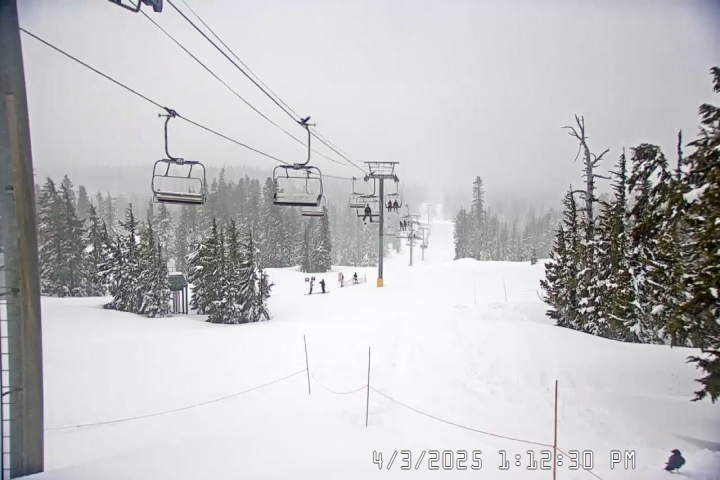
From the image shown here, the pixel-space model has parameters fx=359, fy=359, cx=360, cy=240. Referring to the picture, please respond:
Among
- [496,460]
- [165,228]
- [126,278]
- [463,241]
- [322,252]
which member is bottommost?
[322,252]

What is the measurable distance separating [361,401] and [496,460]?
242 cm

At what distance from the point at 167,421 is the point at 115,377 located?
328cm

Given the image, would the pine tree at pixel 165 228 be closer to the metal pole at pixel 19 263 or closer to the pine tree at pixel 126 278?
the pine tree at pixel 126 278

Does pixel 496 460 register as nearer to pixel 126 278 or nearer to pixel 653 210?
pixel 653 210

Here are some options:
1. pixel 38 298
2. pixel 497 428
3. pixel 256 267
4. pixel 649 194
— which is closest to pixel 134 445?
pixel 38 298

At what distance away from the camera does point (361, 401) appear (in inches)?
243

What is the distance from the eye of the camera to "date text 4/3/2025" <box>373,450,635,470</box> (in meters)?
4.19

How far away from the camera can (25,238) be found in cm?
269

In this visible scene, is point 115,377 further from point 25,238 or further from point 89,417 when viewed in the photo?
point 25,238

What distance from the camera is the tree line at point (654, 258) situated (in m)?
5.07

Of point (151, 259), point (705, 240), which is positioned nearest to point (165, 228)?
point (151, 259)

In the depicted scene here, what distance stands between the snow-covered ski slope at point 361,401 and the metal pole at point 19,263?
0.45 metres

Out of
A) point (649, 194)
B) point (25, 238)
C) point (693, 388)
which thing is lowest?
point (693, 388)

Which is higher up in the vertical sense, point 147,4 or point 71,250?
point 147,4
